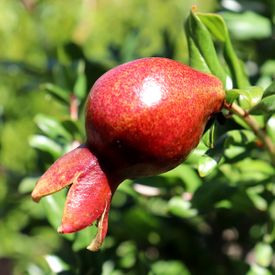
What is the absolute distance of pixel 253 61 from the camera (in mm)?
1425

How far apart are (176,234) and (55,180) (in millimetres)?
657

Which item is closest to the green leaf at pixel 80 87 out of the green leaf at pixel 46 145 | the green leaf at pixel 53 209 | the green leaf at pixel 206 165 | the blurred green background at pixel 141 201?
the blurred green background at pixel 141 201

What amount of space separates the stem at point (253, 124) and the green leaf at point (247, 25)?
0.33 meters

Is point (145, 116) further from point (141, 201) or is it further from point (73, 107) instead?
point (141, 201)

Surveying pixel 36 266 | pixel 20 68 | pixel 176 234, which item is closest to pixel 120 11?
pixel 20 68

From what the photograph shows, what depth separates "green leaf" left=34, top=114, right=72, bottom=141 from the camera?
1.10m

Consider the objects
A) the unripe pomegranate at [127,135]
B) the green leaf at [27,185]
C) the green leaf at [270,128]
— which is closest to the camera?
the unripe pomegranate at [127,135]

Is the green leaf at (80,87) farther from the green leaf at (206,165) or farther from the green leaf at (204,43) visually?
the green leaf at (206,165)

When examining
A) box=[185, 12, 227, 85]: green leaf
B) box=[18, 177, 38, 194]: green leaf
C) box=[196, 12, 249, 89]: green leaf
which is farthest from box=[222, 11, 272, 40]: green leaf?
box=[18, 177, 38, 194]: green leaf

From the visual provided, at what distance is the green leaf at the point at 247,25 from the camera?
45.8 inches

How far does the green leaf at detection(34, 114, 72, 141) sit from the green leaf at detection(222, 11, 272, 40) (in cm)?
33

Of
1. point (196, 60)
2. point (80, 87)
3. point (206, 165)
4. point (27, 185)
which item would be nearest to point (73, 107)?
point (80, 87)

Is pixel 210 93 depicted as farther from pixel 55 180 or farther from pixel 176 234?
pixel 176 234

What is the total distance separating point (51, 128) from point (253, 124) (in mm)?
400
